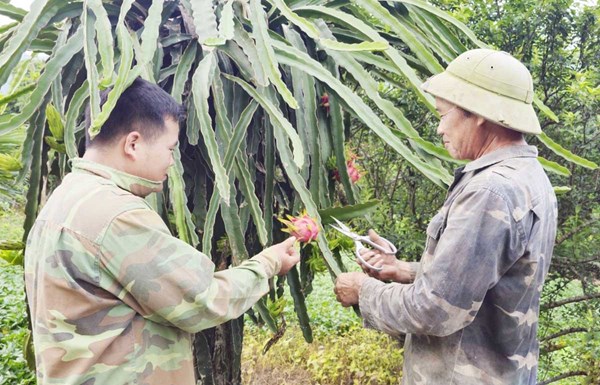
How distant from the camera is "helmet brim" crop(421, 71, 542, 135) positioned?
1239 mm

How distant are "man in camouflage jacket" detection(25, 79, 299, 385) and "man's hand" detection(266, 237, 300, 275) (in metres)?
0.20

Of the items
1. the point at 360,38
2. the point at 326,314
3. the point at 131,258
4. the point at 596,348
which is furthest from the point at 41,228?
the point at 326,314

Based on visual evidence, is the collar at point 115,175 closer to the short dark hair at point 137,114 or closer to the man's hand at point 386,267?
the short dark hair at point 137,114

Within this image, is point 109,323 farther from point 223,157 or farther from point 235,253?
point 223,157

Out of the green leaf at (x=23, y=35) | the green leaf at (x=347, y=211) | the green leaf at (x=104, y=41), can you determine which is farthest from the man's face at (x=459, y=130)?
the green leaf at (x=23, y=35)

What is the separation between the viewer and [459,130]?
132 centimetres

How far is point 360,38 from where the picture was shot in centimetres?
175

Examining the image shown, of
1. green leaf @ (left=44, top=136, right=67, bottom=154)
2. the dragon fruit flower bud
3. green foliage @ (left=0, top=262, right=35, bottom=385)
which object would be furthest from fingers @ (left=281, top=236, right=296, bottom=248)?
green foliage @ (left=0, top=262, right=35, bottom=385)

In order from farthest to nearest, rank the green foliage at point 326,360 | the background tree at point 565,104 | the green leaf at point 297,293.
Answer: the green foliage at point 326,360, the background tree at point 565,104, the green leaf at point 297,293

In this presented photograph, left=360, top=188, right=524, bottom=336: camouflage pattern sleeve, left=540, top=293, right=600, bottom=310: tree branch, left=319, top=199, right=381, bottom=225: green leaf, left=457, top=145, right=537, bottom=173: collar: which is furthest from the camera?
left=540, top=293, right=600, bottom=310: tree branch

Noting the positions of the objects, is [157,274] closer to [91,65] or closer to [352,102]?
[91,65]

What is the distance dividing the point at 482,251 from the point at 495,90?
0.39m

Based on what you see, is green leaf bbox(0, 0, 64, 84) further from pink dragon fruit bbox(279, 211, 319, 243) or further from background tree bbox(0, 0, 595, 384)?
pink dragon fruit bbox(279, 211, 319, 243)

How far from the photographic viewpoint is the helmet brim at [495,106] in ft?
4.07
